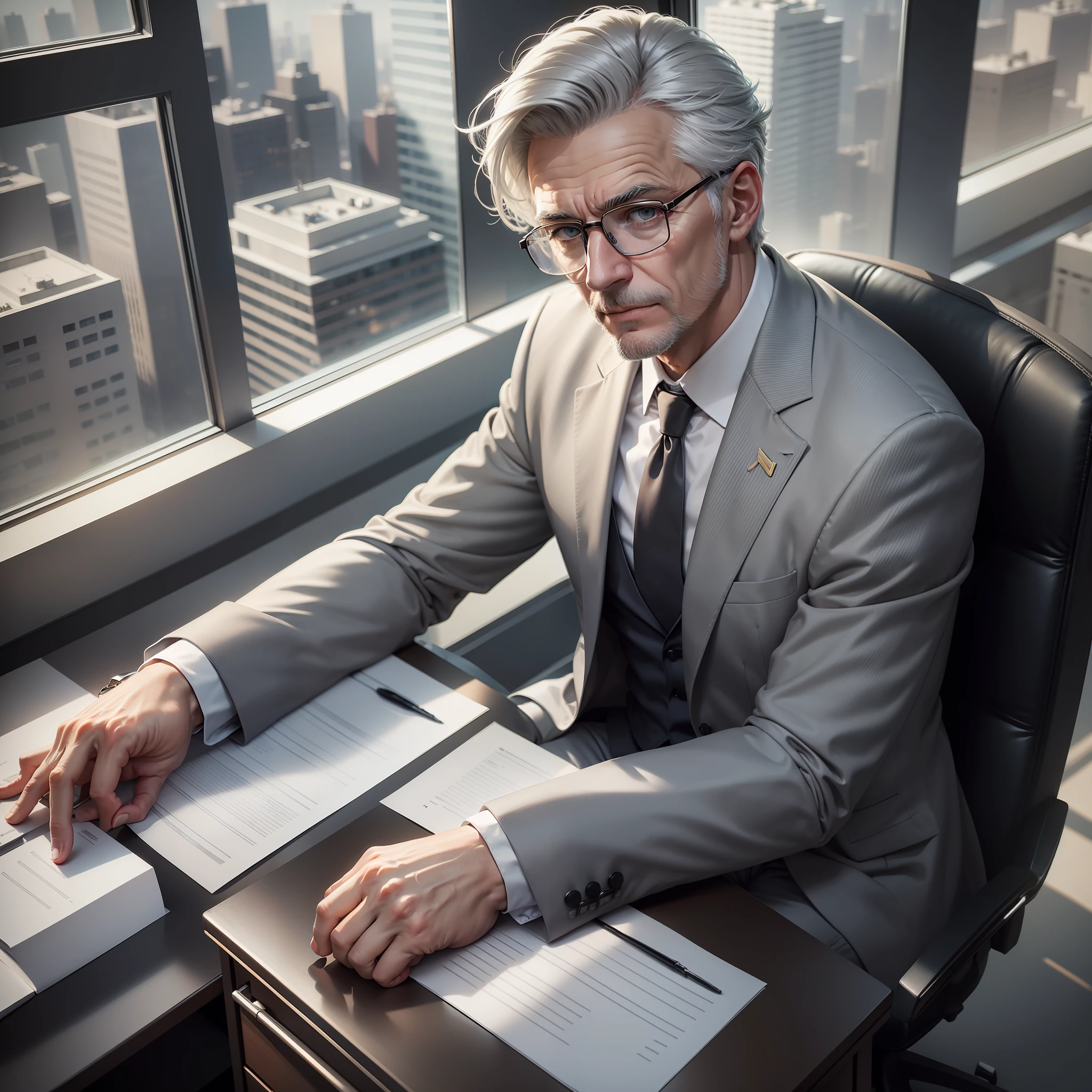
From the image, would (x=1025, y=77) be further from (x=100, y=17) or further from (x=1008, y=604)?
(x=100, y=17)

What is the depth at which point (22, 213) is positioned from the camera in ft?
5.39

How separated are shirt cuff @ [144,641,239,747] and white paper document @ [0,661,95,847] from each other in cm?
14

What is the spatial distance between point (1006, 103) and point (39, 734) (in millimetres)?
2185

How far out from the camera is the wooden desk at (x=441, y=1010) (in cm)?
97

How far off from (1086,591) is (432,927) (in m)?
0.87

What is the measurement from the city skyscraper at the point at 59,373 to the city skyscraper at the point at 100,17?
12.9 inches

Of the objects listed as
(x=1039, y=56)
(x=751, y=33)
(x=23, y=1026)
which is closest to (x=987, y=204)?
(x=1039, y=56)

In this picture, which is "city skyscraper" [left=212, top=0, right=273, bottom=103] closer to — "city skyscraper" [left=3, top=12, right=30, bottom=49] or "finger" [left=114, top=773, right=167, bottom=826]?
"city skyscraper" [left=3, top=12, right=30, bottom=49]

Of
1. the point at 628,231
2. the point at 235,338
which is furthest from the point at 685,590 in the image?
the point at 235,338

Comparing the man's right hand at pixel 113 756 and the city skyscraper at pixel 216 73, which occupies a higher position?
the city skyscraper at pixel 216 73

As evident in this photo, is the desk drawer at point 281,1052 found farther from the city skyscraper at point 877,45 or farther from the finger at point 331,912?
the city skyscraper at point 877,45

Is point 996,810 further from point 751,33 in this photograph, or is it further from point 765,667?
point 751,33

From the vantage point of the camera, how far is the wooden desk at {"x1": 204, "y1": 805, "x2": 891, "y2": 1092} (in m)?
0.97

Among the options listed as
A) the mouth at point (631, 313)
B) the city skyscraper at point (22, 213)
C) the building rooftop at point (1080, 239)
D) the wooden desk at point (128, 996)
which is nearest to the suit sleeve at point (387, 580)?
the wooden desk at point (128, 996)
